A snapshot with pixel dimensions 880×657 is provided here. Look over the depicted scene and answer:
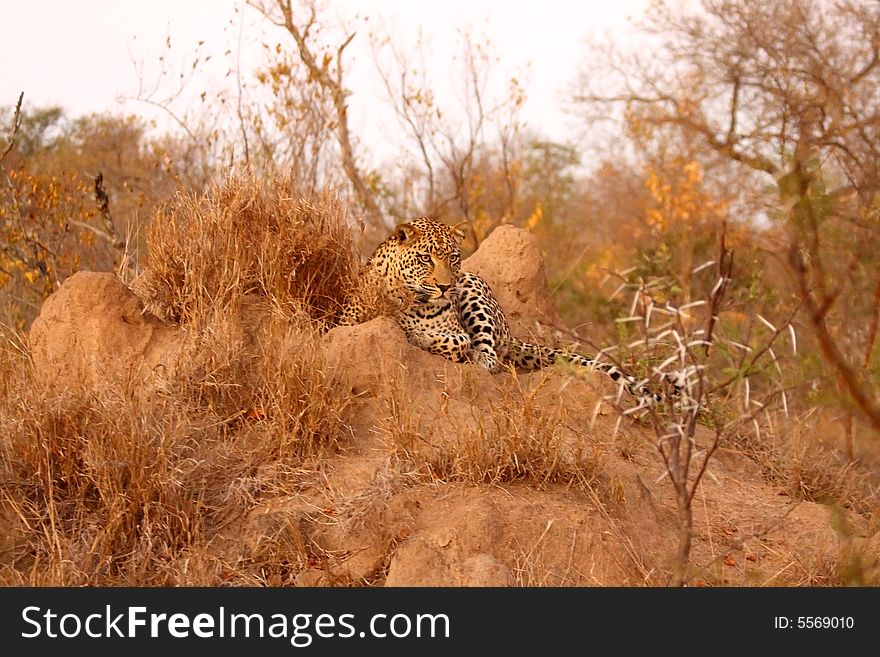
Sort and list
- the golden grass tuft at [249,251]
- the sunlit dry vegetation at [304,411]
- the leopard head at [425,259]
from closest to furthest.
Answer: the sunlit dry vegetation at [304,411]
the golden grass tuft at [249,251]
the leopard head at [425,259]

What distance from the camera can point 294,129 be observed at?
42.9ft

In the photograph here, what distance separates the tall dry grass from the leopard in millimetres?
404

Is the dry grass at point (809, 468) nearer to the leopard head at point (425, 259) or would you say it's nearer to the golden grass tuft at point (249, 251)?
the leopard head at point (425, 259)

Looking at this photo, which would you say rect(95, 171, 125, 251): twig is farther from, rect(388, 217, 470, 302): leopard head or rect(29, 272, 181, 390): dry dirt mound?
rect(388, 217, 470, 302): leopard head

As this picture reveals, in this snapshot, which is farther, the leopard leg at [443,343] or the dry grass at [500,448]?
the leopard leg at [443,343]

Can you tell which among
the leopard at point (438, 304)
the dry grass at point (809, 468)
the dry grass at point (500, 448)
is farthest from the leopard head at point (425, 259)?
the dry grass at point (809, 468)

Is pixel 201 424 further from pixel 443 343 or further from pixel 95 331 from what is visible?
pixel 443 343

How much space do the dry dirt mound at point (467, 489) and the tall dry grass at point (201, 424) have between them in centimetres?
14

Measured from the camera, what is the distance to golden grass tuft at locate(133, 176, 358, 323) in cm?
636

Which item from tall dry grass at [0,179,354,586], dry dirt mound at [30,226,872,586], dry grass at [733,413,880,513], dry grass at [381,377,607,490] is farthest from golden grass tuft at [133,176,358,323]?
dry grass at [733,413,880,513]

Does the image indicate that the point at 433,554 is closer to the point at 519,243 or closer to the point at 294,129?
the point at 519,243

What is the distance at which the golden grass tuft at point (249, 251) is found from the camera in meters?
6.36

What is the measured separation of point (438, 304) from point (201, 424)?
209cm
